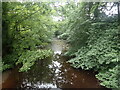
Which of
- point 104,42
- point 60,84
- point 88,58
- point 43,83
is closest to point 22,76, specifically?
point 43,83

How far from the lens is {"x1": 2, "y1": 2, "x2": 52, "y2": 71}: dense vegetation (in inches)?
150

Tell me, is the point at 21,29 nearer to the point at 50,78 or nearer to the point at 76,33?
the point at 50,78

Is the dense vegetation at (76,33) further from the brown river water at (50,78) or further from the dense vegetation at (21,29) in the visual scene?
the brown river water at (50,78)

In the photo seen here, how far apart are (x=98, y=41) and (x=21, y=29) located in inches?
112

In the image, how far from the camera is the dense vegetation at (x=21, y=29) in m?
3.81

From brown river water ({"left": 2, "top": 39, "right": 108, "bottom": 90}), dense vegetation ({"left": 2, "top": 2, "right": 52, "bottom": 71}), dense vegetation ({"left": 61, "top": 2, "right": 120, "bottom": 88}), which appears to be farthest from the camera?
dense vegetation ({"left": 2, "top": 2, "right": 52, "bottom": 71})

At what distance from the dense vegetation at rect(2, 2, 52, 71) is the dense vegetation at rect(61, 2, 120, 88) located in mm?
1279

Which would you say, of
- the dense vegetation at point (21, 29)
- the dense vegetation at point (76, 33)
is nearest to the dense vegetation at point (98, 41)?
the dense vegetation at point (76, 33)

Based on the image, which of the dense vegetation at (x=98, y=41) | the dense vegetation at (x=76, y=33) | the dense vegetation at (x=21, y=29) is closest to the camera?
the dense vegetation at (x=98, y=41)

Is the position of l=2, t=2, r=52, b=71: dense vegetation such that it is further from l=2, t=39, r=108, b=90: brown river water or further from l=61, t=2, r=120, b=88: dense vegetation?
l=61, t=2, r=120, b=88: dense vegetation

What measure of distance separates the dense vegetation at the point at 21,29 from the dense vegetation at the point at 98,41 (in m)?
1.28

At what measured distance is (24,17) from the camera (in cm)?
408

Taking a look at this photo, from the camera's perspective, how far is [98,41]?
13.3 ft

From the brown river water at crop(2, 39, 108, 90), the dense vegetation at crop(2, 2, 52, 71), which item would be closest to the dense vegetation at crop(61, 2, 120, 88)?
the brown river water at crop(2, 39, 108, 90)
